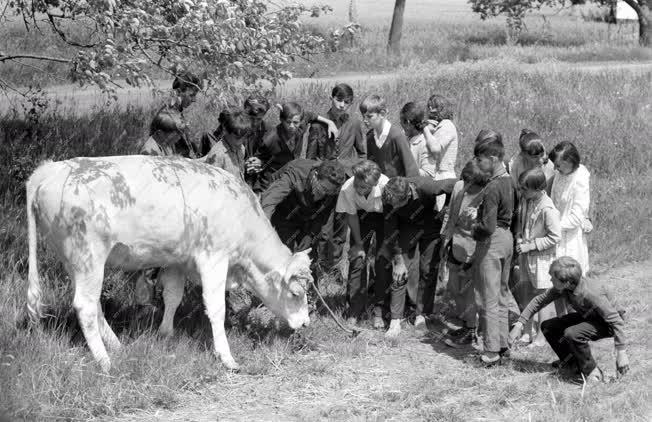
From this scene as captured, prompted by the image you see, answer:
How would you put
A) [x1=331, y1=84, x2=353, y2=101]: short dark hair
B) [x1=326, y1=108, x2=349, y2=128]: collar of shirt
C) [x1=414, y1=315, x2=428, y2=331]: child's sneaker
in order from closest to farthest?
[x1=414, y1=315, x2=428, y2=331]: child's sneaker, [x1=331, y1=84, x2=353, y2=101]: short dark hair, [x1=326, y1=108, x2=349, y2=128]: collar of shirt

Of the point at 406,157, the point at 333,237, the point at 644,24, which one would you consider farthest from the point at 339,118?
the point at 644,24

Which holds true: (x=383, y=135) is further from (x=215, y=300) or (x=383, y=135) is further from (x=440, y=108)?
(x=215, y=300)

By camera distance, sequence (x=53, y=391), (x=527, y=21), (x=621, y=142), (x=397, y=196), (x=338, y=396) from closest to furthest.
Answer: (x=53, y=391)
(x=338, y=396)
(x=397, y=196)
(x=621, y=142)
(x=527, y=21)

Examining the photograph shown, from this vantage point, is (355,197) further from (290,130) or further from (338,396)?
(338,396)

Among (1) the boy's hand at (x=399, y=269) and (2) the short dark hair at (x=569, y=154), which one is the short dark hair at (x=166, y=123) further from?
(2) the short dark hair at (x=569, y=154)

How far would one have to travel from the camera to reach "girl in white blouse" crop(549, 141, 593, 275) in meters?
9.34

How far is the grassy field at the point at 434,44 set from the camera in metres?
20.0

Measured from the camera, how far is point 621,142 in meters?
16.0

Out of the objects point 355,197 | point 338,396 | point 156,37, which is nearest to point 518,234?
point 355,197

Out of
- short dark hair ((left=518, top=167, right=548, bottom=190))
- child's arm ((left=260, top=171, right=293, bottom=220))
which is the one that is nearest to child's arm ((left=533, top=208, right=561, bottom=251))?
short dark hair ((left=518, top=167, right=548, bottom=190))

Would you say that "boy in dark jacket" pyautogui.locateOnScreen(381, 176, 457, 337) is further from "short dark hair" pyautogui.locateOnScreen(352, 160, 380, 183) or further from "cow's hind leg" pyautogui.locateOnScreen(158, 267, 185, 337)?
"cow's hind leg" pyautogui.locateOnScreen(158, 267, 185, 337)

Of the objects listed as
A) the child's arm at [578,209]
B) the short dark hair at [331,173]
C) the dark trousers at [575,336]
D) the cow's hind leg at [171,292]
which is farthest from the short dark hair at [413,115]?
the cow's hind leg at [171,292]

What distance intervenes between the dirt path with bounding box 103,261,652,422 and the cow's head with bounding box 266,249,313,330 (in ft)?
1.18

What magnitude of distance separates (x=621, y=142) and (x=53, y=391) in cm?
1119
